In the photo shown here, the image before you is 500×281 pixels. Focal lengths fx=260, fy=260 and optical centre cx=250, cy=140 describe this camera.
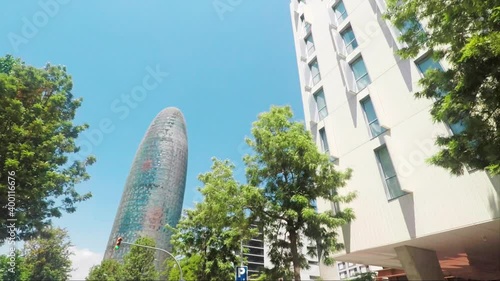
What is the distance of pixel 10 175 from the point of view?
10.1 m

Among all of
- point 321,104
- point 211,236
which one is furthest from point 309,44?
point 211,236

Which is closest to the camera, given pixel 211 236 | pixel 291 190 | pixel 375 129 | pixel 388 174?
pixel 291 190

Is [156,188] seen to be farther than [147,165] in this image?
No

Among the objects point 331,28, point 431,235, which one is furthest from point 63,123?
point 431,235

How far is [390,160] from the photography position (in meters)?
12.7

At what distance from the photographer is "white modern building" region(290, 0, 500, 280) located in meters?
10.1

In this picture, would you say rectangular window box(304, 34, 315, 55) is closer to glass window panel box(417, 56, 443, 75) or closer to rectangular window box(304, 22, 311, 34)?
rectangular window box(304, 22, 311, 34)

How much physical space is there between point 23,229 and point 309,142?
14.8 metres

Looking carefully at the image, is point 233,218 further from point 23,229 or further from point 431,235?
point 23,229

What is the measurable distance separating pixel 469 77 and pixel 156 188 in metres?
86.5

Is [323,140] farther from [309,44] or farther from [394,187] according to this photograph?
[309,44]

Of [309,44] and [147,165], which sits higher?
[147,165]

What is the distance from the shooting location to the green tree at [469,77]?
17.6 feet

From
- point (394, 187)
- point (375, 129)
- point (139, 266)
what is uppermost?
point (375, 129)
